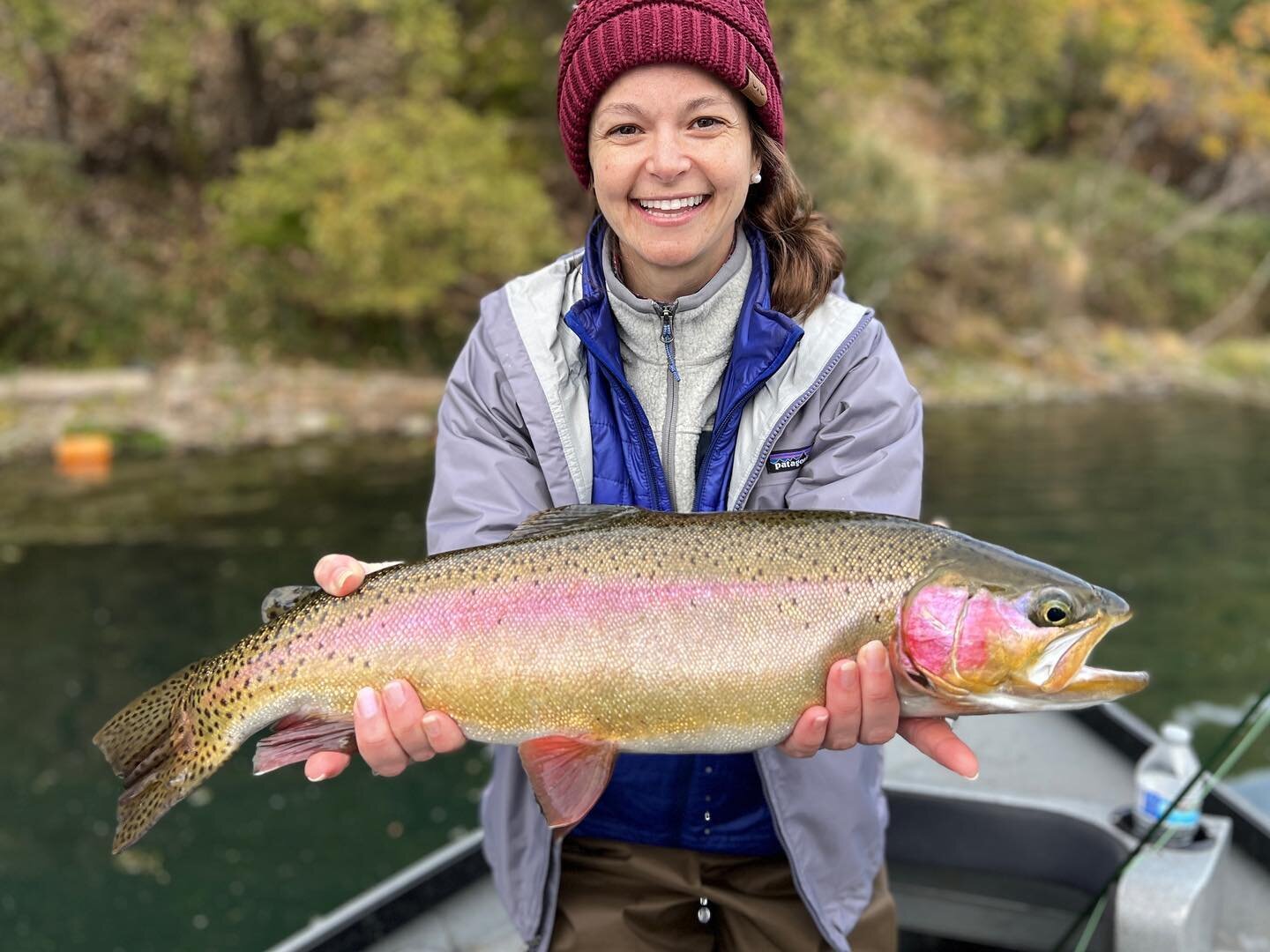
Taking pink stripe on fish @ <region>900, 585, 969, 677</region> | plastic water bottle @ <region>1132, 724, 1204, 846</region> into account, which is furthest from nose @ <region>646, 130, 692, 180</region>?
plastic water bottle @ <region>1132, 724, 1204, 846</region>

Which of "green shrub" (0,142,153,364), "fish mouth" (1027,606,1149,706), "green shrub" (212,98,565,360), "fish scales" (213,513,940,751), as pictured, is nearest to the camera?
"fish mouth" (1027,606,1149,706)

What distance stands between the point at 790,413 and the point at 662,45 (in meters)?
0.83

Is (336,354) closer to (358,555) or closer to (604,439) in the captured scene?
(358,555)

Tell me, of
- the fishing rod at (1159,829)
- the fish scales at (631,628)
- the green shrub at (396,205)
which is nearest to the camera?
the fish scales at (631,628)

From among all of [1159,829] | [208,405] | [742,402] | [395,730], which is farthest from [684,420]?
[208,405]

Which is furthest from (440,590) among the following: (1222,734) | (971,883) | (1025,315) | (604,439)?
(1025,315)

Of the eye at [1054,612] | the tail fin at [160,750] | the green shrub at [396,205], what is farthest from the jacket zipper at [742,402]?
the green shrub at [396,205]

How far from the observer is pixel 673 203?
2641mm

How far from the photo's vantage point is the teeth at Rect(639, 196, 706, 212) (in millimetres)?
2639

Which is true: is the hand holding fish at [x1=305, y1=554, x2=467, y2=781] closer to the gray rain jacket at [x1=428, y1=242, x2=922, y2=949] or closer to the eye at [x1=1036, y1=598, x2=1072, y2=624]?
the gray rain jacket at [x1=428, y1=242, x2=922, y2=949]

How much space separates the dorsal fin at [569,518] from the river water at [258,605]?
3.00 metres

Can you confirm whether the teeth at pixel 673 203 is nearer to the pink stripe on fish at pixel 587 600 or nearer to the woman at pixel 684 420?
the woman at pixel 684 420

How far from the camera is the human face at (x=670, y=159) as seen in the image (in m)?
2.61

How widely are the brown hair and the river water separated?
2.86 m
